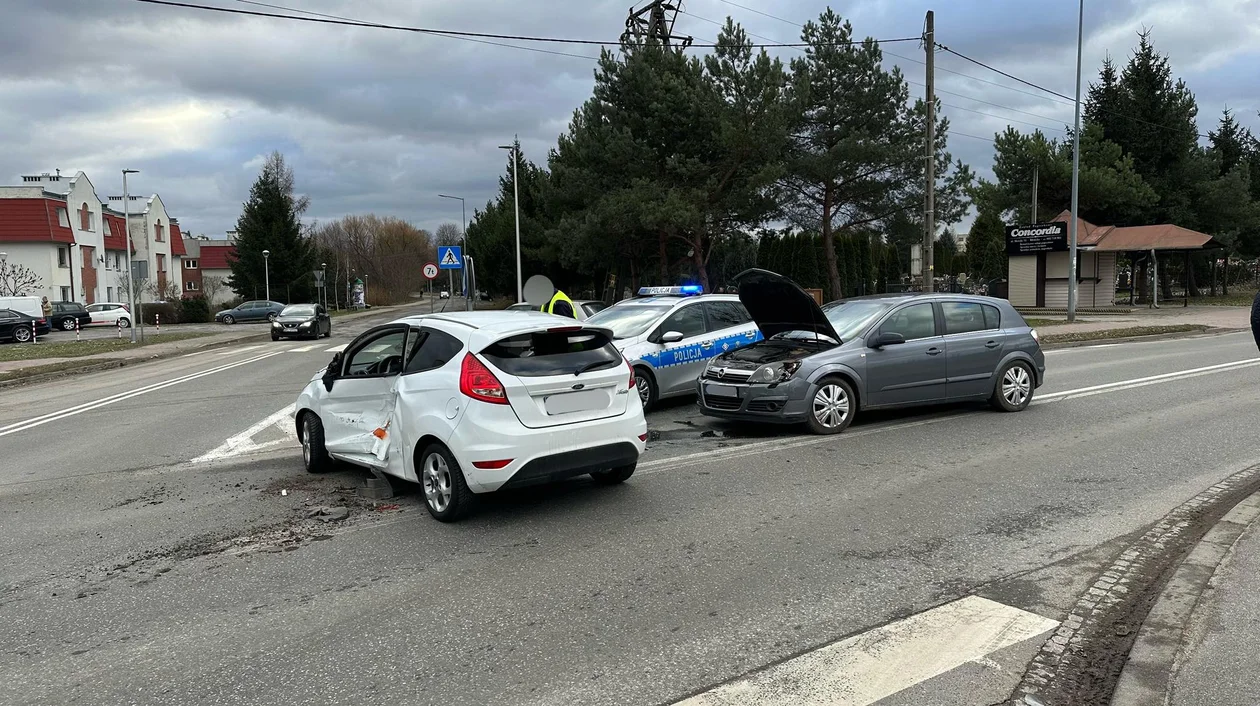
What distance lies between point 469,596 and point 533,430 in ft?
4.79

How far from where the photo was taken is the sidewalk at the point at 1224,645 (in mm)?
3387

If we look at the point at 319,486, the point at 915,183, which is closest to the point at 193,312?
the point at 915,183

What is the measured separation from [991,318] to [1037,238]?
28668 mm

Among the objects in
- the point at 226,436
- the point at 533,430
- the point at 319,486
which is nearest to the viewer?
the point at 533,430

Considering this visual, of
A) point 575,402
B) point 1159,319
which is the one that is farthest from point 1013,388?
point 1159,319

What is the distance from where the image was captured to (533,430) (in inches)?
230

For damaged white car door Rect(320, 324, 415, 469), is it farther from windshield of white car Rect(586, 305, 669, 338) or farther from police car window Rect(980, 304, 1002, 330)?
police car window Rect(980, 304, 1002, 330)

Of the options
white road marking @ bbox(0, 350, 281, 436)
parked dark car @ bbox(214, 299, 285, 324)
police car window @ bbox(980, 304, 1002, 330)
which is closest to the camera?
police car window @ bbox(980, 304, 1002, 330)

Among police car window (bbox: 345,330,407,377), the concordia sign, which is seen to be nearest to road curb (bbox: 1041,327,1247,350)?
the concordia sign

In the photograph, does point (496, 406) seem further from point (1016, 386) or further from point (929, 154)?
point (929, 154)

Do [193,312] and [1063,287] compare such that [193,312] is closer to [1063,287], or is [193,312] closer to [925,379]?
[1063,287]

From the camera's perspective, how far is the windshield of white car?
11078mm

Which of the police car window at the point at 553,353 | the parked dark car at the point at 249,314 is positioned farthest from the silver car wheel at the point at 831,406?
the parked dark car at the point at 249,314

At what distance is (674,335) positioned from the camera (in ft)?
35.6
